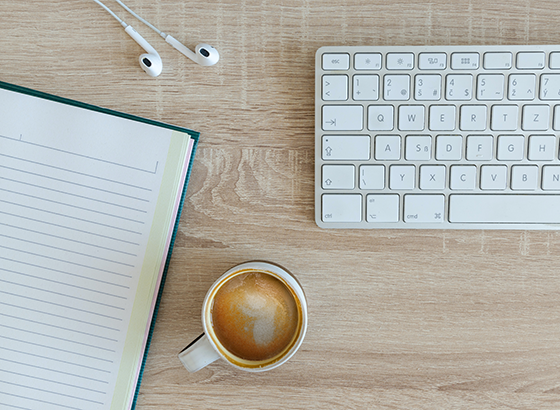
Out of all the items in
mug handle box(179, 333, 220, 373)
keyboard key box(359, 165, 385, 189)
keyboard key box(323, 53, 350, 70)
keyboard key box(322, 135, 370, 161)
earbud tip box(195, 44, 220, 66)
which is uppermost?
earbud tip box(195, 44, 220, 66)

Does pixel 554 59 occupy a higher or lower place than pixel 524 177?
higher

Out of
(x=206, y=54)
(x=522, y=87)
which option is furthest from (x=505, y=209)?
(x=206, y=54)

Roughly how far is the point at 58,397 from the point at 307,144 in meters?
0.46

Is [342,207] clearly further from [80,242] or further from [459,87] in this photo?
[80,242]

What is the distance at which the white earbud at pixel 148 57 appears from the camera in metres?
0.49

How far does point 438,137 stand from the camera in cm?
48

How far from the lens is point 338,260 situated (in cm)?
52

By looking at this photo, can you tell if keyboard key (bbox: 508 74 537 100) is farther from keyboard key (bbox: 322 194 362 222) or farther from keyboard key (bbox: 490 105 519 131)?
keyboard key (bbox: 322 194 362 222)

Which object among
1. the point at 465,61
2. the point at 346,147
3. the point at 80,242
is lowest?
the point at 80,242

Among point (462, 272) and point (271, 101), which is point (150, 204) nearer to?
point (271, 101)

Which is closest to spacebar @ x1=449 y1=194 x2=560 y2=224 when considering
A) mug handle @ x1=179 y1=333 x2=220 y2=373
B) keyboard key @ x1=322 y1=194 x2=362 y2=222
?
keyboard key @ x1=322 y1=194 x2=362 y2=222

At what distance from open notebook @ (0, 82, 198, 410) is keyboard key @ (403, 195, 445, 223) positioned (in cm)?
28

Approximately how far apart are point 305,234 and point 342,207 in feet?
0.20

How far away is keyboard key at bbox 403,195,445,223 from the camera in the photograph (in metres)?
0.49
